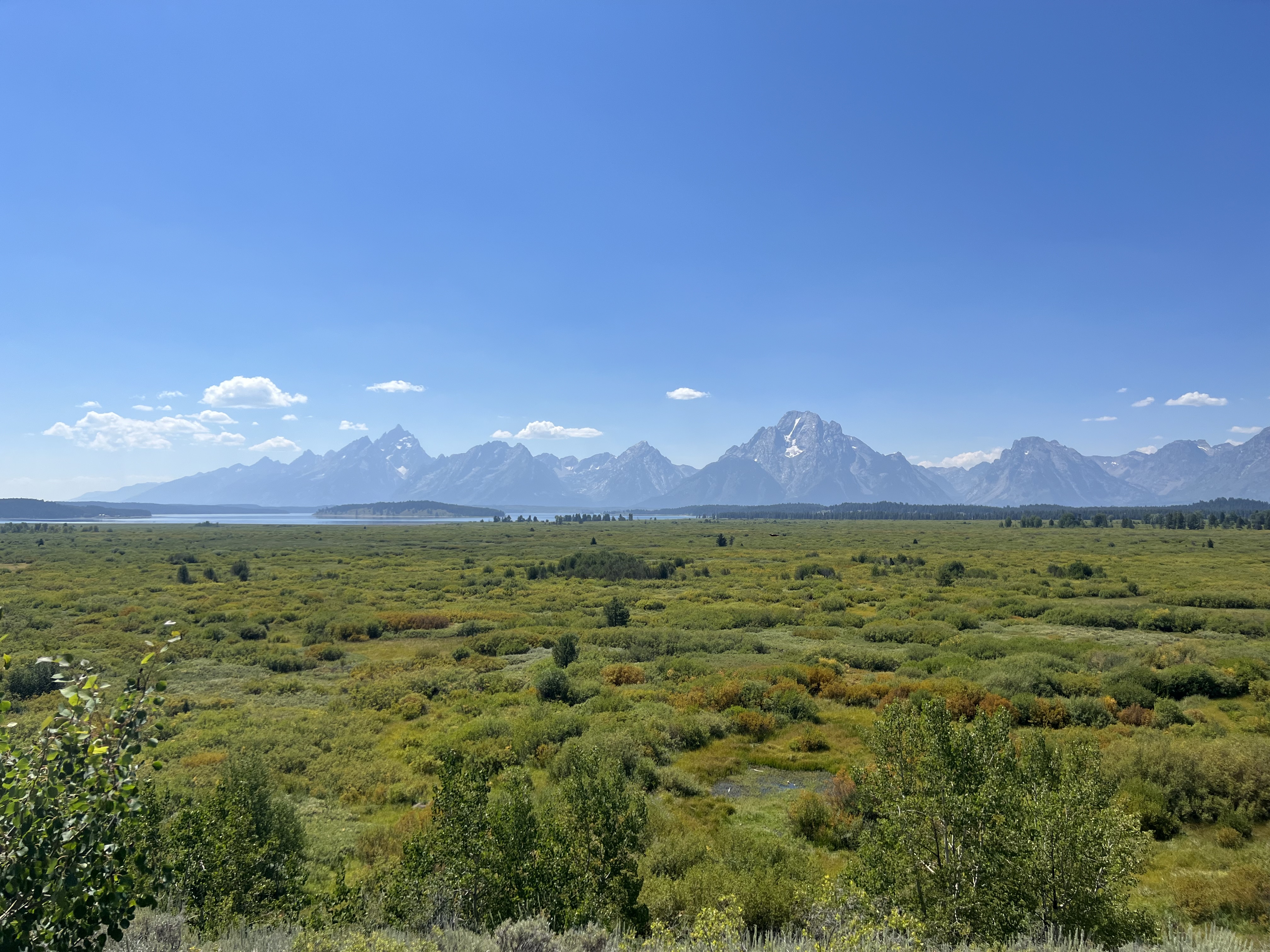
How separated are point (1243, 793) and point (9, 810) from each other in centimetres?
1813

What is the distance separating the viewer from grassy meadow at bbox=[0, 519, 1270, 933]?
11.0 m

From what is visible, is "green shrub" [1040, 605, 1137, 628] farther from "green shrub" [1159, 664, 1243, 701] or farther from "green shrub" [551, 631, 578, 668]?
"green shrub" [551, 631, 578, 668]

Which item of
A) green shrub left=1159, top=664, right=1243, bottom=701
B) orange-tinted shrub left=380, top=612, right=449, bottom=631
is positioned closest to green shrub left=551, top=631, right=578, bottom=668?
orange-tinted shrub left=380, top=612, right=449, bottom=631

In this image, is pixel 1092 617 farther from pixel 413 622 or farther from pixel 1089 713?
pixel 413 622

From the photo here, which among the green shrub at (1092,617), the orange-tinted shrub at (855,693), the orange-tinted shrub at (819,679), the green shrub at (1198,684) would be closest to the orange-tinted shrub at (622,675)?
the orange-tinted shrub at (819,679)

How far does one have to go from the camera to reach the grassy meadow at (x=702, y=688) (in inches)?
435

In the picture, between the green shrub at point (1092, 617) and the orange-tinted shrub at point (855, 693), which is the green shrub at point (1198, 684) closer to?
the orange-tinted shrub at point (855, 693)

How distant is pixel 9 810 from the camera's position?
141 inches

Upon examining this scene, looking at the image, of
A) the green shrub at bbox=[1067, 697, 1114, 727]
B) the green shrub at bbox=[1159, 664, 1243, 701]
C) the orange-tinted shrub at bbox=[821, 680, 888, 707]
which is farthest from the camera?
the orange-tinted shrub at bbox=[821, 680, 888, 707]

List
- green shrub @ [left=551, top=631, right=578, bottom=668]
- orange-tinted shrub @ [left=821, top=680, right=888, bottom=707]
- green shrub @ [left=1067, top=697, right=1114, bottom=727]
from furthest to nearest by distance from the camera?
green shrub @ [left=551, top=631, right=578, bottom=668] < orange-tinted shrub @ [left=821, top=680, right=888, bottom=707] < green shrub @ [left=1067, top=697, right=1114, bottom=727]

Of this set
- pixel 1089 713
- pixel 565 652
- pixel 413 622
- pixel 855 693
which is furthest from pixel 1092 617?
pixel 413 622

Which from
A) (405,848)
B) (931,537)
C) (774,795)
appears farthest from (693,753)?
(931,537)

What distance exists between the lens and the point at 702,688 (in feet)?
69.5

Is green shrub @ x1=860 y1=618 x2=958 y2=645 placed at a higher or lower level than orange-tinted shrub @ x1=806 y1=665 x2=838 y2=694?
lower
